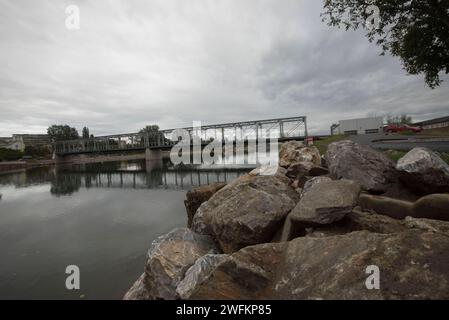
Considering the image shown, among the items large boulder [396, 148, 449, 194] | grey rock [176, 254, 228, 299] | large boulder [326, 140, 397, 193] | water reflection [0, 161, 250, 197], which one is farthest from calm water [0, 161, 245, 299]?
water reflection [0, 161, 250, 197]

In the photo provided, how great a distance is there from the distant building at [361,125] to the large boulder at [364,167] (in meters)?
80.5

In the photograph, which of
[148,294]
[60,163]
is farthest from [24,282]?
[60,163]

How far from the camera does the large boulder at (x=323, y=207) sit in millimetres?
5480

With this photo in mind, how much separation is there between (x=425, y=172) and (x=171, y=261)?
7696 millimetres

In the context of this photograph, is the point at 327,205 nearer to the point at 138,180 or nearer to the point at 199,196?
the point at 199,196

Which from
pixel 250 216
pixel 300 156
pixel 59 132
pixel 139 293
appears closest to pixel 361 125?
pixel 300 156

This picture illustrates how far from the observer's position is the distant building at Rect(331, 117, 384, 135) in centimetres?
7862

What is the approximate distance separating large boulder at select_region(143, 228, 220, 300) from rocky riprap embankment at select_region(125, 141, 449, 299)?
0.03 metres

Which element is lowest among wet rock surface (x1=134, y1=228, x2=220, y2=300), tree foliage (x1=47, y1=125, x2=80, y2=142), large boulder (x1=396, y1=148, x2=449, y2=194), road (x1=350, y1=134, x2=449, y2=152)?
wet rock surface (x1=134, y1=228, x2=220, y2=300)

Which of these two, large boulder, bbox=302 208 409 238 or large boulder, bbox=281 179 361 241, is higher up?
large boulder, bbox=281 179 361 241

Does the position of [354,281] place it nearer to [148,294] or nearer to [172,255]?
[172,255]

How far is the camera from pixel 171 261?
20.6 ft

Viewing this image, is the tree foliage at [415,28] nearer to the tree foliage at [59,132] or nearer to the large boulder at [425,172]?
the large boulder at [425,172]

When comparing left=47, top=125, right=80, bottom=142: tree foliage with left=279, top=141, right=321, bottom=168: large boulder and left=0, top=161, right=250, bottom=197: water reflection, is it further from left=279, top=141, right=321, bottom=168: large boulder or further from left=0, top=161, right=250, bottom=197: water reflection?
left=279, top=141, right=321, bottom=168: large boulder
